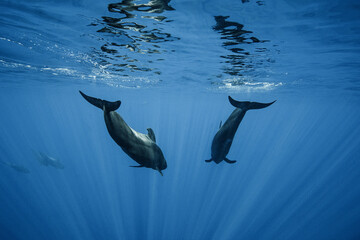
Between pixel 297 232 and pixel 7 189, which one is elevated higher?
pixel 297 232

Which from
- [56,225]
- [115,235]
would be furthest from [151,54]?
[56,225]

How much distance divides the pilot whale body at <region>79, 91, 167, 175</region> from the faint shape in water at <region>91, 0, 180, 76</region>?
3735 millimetres

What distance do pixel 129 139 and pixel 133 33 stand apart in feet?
18.6

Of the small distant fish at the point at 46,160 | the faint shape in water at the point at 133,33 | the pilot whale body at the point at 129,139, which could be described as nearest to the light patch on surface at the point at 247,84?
the faint shape in water at the point at 133,33

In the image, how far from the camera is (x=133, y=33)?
8.62 m

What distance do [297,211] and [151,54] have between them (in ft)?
98.1

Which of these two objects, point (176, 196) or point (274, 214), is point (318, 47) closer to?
point (274, 214)

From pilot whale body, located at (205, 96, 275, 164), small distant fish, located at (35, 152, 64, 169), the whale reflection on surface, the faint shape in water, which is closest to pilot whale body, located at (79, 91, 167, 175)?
pilot whale body, located at (205, 96, 275, 164)

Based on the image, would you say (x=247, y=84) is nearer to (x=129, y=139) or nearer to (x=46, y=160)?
(x=129, y=139)

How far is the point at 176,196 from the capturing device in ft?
115

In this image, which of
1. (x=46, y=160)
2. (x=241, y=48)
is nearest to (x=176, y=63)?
(x=241, y=48)

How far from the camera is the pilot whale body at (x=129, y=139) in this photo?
4.24 metres

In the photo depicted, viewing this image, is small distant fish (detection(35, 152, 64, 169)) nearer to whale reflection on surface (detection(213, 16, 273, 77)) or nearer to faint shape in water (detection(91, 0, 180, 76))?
faint shape in water (detection(91, 0, 180, 76))

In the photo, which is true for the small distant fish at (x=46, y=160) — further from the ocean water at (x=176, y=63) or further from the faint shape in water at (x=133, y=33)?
the faint shape in water at (x=133, y=33)
